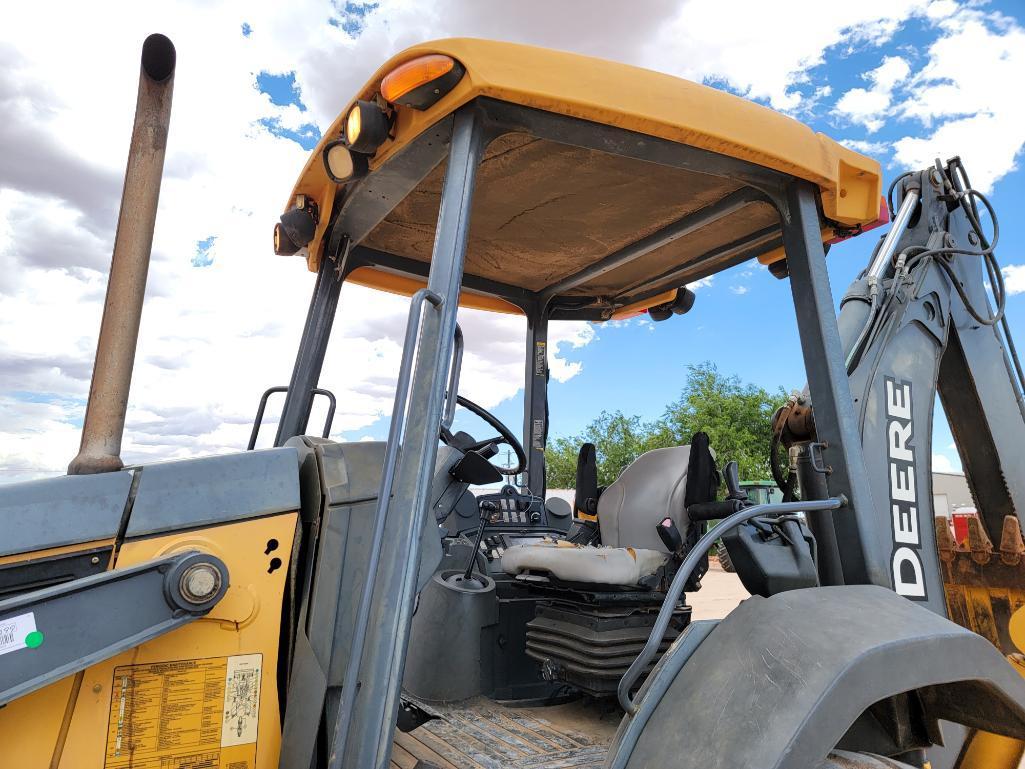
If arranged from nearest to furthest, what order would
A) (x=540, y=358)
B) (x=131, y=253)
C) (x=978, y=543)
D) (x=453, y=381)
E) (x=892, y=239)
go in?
(x=131, y=253) < (x=453, y=381) < (x=892, y=239) < (x=978, y=543) < (x=540, y=358)

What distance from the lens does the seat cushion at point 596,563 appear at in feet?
8.45

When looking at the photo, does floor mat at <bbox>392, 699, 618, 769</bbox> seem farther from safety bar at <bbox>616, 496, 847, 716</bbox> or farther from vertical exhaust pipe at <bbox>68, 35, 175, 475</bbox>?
vertical exhaust pipe at <bbox>68, 35, 175, 475</bbox>

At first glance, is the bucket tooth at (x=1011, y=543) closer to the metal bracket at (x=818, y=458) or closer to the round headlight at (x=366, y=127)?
the metal bracket at (x=818, y=458)

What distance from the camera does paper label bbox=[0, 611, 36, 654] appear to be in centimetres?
136

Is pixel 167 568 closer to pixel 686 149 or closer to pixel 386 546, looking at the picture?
pixel 386 546

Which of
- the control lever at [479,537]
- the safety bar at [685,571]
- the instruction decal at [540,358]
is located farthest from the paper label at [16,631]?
the instruction decal at [540,358]

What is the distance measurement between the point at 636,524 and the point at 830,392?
106 centimetres

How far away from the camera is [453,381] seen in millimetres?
1731

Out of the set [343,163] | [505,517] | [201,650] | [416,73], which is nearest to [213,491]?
[201,650]

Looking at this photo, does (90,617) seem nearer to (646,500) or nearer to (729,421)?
(646,500)

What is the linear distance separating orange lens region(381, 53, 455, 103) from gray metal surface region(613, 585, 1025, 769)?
1.50 metres

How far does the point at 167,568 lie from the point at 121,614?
0.12 metres

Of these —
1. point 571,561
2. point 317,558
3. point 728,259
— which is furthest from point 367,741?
point 728,259

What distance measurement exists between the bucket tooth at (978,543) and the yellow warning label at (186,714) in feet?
9.66
